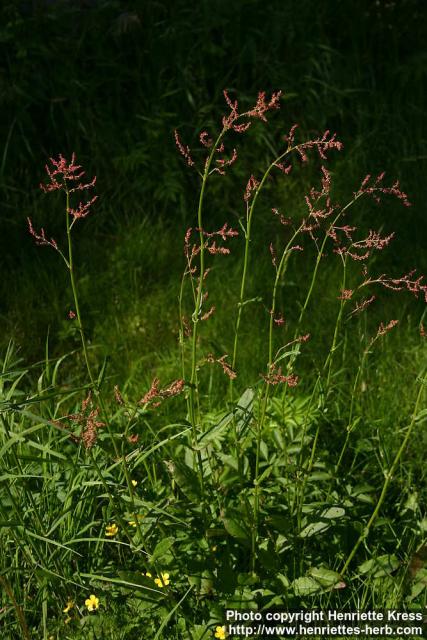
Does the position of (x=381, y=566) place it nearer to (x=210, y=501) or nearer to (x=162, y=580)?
(x=210, y=501)

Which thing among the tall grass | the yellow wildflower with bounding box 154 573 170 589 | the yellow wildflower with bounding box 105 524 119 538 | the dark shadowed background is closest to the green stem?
the tall grass

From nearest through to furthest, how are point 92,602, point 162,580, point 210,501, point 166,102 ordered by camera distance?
point 162,580
point 92,602
point 210,501
point 166,102

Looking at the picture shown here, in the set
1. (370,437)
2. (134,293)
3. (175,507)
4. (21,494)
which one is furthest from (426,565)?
(134,293)

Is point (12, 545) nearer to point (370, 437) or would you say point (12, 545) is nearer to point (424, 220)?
point (370, 437)

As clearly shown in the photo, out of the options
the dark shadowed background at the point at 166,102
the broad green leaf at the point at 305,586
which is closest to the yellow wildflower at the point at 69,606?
the broad green leaf at the point at 305,586

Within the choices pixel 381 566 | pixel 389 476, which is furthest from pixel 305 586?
pixel 389 476

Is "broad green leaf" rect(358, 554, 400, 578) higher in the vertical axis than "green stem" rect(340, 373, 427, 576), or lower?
lower

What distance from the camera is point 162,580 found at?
1830 mm

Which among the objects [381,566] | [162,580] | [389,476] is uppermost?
[389,476]

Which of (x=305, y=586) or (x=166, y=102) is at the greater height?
(x=166, y=102)

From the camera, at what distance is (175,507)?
6.36ft

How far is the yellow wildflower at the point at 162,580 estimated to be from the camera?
72.1 inches

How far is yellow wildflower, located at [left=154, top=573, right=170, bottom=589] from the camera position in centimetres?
183

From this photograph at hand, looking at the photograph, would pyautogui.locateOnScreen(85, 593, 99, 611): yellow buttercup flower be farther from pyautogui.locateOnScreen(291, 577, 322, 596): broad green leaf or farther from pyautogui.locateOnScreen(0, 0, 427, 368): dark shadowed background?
pyautogui.locateOnScreen(0, 0, 427, 368): dark shadowed background
